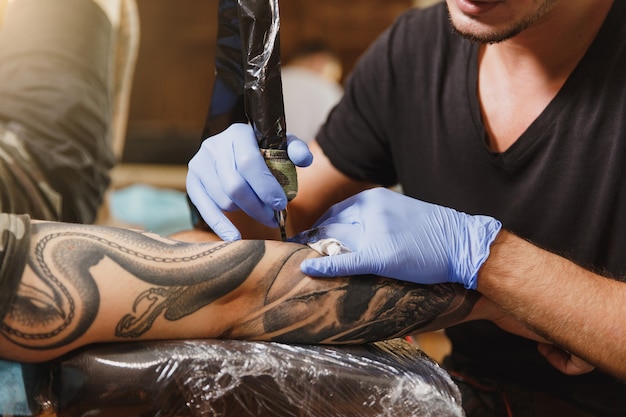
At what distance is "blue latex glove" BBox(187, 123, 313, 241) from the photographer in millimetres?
1006

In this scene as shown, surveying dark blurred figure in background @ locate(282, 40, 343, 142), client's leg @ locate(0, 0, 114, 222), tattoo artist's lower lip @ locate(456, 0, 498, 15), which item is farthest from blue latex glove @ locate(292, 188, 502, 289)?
dark blurred figure in background @ locate(282, 40, 343, 142)

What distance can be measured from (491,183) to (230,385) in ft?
2.46

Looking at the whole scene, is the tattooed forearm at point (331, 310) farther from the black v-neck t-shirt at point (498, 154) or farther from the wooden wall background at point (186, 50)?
the wooden wall background at point (186, 50)

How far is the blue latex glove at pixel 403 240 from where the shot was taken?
0.93 m

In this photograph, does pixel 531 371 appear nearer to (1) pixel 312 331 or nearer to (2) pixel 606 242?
(2) pixel 606 242

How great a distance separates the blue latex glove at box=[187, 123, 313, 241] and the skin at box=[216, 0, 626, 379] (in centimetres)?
15

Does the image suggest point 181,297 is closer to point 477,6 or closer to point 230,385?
point 230,385

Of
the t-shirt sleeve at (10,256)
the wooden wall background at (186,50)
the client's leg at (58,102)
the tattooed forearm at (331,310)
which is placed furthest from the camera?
the wooden wall background at (186,50)

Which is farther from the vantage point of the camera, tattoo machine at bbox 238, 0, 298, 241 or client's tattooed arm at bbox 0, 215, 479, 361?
tattoo machine at bbox 238, 0, 298, 241

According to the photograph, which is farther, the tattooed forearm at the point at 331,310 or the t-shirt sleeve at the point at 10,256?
the tattooed forearm at the point at 331,310

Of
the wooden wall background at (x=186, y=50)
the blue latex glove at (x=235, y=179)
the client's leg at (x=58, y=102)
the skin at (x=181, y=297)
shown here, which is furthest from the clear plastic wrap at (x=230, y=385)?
the wooden wall background at (x=186, y=50)

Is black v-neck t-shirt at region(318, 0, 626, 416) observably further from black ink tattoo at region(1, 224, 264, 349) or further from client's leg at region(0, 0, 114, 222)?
client's leg at region(0, 0, 114, 222)

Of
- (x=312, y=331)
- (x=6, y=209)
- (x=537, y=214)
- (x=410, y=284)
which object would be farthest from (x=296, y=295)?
(x=6, y=209)

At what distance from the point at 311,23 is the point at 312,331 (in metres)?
4.23
